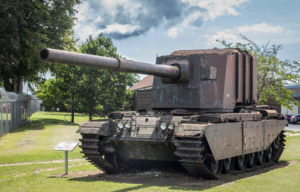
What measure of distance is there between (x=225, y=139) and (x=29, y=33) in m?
21.5

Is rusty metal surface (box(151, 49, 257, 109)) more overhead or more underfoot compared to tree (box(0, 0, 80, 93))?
more underfoot

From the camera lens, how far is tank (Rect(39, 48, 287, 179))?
364 inches

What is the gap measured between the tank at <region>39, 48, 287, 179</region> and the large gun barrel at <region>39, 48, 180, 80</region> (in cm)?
3

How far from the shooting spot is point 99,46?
31.3 meters

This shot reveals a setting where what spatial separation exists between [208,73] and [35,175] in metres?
6.10

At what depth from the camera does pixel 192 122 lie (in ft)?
31.3

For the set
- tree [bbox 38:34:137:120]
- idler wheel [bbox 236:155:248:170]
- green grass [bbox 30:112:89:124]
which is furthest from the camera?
green grass [bbox 30:112:89:124]

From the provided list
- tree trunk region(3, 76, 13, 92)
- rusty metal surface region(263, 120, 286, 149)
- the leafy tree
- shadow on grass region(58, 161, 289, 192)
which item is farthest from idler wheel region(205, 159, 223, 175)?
the leafy tree

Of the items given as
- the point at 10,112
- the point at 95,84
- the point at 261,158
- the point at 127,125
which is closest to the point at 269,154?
the point at 261,158

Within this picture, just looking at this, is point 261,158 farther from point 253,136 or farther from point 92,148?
point 92,148

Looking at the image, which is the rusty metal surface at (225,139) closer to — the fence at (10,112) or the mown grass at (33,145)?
the mown grass at (33,145)

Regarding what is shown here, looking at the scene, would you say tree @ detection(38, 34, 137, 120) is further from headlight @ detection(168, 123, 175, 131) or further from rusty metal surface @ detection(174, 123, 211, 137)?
rusty metal surface @ detection(174, 123, 211, 137)

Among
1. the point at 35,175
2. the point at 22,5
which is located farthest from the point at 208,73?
the point at 22,5

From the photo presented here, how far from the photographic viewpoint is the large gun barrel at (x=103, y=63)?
23.5 feet
